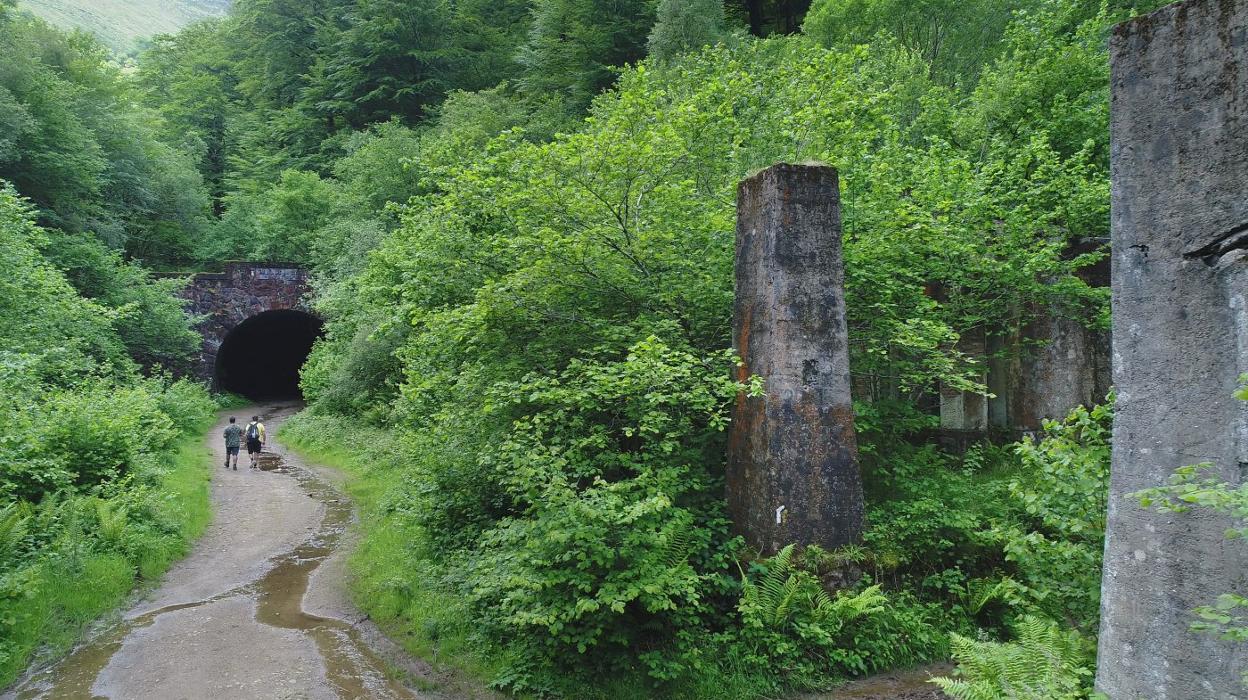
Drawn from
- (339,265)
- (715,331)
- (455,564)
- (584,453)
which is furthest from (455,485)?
(339,265)

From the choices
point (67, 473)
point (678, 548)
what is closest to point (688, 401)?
point (678, 548)

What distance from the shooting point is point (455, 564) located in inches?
383

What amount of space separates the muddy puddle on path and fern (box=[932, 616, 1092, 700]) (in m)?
5.28

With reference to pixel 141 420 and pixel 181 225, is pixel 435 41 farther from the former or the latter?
pixel 141 420

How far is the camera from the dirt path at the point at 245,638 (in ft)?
24.1

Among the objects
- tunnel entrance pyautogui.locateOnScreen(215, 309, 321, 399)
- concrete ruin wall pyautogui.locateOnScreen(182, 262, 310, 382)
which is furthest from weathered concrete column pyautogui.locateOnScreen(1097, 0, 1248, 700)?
tunnel entrance pyautogui.locateOnScreen(215, 309, 321, 399)

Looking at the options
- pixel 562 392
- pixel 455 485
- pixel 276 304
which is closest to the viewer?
pixel 562 392

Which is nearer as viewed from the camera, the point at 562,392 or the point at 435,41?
the point at 562,392

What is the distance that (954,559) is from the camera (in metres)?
8.74

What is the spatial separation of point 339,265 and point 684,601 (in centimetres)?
2165

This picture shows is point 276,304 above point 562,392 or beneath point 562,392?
above

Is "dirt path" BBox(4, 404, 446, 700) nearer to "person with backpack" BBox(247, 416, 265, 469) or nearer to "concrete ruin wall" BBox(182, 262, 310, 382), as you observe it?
"person with backpack" BBox(247, 416, 265, 469)

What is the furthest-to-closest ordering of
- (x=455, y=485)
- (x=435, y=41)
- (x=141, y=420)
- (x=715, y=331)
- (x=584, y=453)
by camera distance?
(x=435, y=41)
(x=141, y=420)
(x=455, y=485)
(x=715, y=331)
(x=584, y=453)

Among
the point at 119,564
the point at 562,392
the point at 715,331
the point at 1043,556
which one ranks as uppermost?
the point at 715,331
